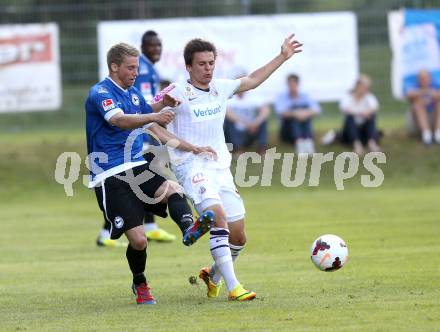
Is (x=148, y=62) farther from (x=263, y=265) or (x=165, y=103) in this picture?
(x=165, y=103)

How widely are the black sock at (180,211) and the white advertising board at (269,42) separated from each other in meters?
15.4

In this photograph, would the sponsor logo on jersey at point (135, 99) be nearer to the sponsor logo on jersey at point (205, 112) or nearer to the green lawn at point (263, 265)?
the sponsor logo on jersey at point (205, 112)

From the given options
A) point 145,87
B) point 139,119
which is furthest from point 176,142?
point 145,87

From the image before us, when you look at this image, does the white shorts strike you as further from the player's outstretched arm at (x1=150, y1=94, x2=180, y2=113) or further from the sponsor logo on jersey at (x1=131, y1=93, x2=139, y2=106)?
the sponsor logo on jersey at (x1=131, y1=93, x2=139, y2=106)

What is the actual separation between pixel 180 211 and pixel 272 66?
1.67 meters

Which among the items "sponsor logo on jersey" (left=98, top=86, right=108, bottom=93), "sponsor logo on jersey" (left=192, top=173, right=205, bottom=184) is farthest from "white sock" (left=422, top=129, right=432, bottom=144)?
"sponsor logo on jersey" (left=98, top=86, right=108, bottom=93)

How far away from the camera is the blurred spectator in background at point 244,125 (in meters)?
23.7

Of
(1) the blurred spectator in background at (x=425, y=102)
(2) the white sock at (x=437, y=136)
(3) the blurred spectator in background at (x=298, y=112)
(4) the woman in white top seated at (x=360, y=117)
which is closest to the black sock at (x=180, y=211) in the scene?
(3) the blurred spectator in background at (x=298, y=112)

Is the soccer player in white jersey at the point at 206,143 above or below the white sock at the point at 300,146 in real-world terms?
above

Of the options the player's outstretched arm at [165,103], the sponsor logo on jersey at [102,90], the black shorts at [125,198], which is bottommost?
the black shorts at [125,198]

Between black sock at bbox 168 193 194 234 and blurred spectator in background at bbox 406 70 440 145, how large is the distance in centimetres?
→ 1588

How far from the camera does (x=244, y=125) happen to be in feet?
78.3

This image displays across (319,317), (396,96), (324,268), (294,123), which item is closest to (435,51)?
(396,96)

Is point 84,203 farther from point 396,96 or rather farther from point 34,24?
point 396,96
